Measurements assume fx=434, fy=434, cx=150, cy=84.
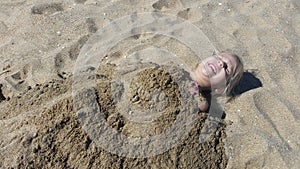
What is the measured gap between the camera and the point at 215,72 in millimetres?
3574

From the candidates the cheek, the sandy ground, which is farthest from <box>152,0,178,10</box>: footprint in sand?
the cheek

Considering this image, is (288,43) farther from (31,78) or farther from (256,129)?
(31,78)

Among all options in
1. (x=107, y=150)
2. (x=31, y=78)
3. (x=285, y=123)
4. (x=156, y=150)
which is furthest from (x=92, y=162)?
(x=285, y=123)

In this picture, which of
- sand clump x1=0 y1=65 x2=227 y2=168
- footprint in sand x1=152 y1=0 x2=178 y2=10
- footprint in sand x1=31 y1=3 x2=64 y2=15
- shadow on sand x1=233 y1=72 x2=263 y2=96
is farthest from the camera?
footprint in sand x1=152 y1=0 x2=178 y2=10

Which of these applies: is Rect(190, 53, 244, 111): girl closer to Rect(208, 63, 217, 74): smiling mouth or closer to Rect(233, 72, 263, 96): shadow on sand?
Rect(208, 63, 217, 74): smiling mouth

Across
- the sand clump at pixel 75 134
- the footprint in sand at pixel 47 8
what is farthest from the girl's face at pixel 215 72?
the footprint in sand at pixel 47 8

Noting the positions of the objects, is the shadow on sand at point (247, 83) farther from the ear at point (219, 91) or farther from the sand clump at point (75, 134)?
the sand clump at point (75, 134)

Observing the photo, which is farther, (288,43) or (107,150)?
(288,43)

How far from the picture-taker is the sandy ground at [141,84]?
275 cm

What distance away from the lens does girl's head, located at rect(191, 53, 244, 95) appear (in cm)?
356

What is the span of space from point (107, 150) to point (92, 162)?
0.12 metres

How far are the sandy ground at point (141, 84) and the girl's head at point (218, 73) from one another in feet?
0.52

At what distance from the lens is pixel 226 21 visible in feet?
14.7

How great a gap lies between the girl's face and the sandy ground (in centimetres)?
20
